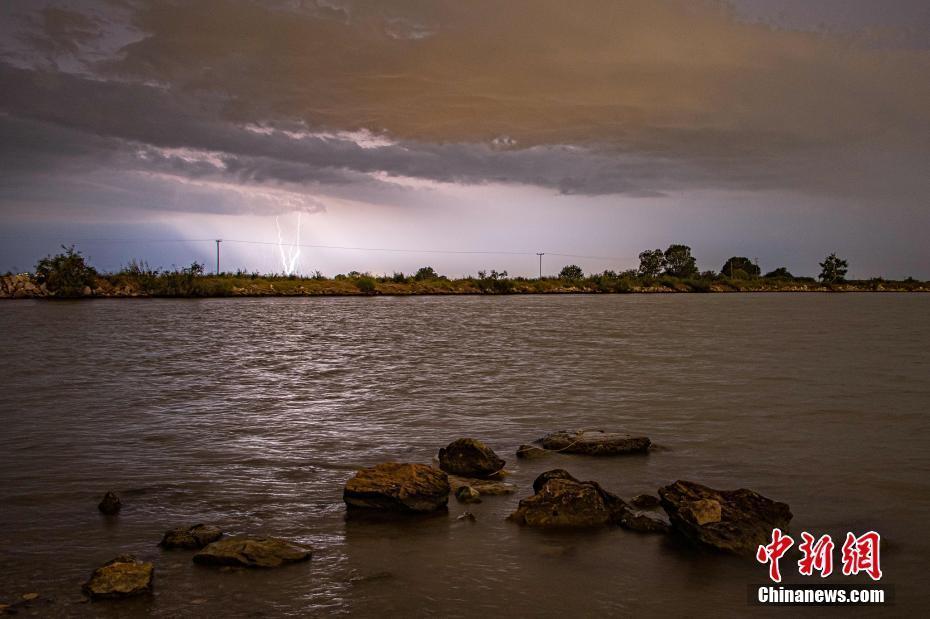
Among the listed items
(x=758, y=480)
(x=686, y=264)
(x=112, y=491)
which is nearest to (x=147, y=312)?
(x=112, y=491)

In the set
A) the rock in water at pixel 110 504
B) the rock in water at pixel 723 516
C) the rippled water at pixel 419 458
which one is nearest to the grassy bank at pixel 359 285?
the rippled water at pixel 419 458

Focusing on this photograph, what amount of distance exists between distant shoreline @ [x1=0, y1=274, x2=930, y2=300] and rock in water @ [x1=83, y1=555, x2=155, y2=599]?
53.7 metres

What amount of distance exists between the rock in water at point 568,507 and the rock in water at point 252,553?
2064 mm

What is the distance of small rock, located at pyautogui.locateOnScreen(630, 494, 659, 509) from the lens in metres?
7.06

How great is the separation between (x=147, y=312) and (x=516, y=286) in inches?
2070

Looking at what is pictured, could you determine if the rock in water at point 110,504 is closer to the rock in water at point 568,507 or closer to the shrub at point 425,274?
the rock in water at point 568,507

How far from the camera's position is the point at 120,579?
4.98 m

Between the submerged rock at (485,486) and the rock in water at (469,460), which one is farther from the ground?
the rock in water at (469,460)

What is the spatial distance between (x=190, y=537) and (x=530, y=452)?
14.8 feet

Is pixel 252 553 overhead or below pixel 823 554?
overhead

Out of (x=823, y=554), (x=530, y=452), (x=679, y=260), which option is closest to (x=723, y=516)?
(x=823, y=554)

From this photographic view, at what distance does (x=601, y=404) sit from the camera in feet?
43.0

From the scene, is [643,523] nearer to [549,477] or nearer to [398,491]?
[549,477]

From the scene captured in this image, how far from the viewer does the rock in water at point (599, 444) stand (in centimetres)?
923
